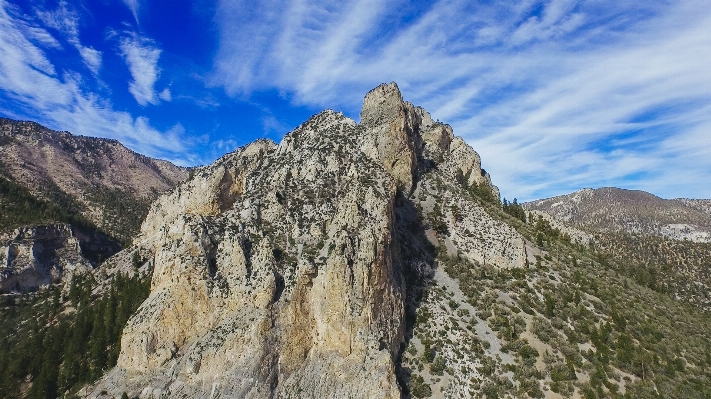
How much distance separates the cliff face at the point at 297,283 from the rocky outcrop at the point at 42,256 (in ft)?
317

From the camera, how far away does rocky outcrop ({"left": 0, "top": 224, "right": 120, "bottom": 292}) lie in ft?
396

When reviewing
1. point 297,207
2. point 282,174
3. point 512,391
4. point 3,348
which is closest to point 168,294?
point 297,207

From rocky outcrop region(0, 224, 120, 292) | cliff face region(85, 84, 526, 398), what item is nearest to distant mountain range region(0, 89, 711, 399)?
cliff face region(85, 84, 526, 398)

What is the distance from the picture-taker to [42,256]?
12962cm

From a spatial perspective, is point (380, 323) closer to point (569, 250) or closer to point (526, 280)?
point (526, 280)

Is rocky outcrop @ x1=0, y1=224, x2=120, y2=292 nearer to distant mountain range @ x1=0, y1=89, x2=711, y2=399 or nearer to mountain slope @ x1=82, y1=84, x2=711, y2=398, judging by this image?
distant mountain range @ x1=0, y1=89, x2=711, y2=399

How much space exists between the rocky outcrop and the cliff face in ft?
317

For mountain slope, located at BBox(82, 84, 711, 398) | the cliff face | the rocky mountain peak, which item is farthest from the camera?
the rocky mountain peak

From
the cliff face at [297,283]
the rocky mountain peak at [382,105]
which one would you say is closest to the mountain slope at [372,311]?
the cliff face at [297,283]

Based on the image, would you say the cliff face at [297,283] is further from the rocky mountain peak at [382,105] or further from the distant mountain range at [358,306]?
the rocky mountain peak at [382,105]

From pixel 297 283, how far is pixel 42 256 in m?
127

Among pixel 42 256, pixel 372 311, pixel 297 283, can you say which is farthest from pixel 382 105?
pixel 42 256

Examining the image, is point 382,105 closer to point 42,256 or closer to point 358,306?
point 358,306

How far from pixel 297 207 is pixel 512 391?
35.2 m
